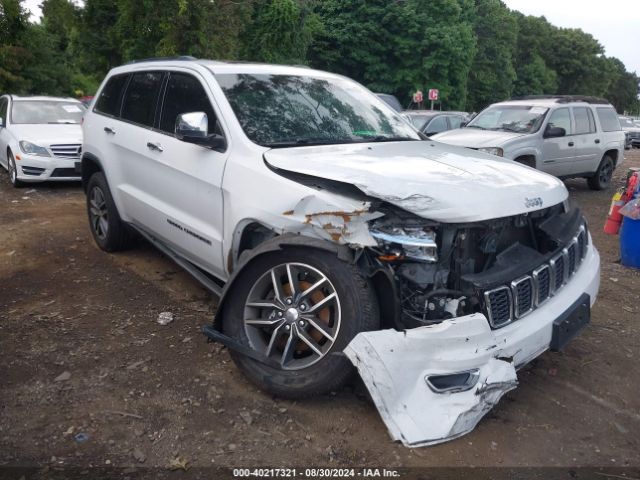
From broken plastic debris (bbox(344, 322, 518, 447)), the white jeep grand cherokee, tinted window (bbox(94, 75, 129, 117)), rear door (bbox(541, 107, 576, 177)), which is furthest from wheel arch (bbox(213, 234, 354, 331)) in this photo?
rear door (bbox(541, 107, 576, 177))

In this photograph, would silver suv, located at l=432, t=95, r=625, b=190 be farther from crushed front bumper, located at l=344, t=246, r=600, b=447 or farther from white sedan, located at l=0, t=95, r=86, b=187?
crushed front bumper, located at l=344, t=246, r=600, b=447

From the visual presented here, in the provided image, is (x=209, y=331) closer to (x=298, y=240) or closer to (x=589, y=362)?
(x=298, y=240)

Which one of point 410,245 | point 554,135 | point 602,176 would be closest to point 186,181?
point 410,245

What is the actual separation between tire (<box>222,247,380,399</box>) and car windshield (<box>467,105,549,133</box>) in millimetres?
7999

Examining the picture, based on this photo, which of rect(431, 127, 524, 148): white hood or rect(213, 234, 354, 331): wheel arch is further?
rect(431, 127, 524, 148): white hood

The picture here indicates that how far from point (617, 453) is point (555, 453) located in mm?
333

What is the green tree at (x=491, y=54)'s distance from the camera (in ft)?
145

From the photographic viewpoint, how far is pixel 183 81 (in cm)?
443

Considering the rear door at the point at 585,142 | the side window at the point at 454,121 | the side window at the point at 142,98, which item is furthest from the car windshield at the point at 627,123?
the side window at the point at 142,98

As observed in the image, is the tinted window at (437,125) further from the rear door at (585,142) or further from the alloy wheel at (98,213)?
the alloy wheel at (98,213)

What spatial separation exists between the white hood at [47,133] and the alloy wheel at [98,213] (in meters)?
4.24

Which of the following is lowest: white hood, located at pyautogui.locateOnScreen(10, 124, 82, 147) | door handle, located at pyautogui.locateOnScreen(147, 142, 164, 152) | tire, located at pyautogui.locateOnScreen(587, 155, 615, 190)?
tire, located at pyautogui.locateOnScreen(587, 155, 615, 190)

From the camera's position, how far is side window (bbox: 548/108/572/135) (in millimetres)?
10406

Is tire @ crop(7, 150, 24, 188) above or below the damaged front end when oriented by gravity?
below
